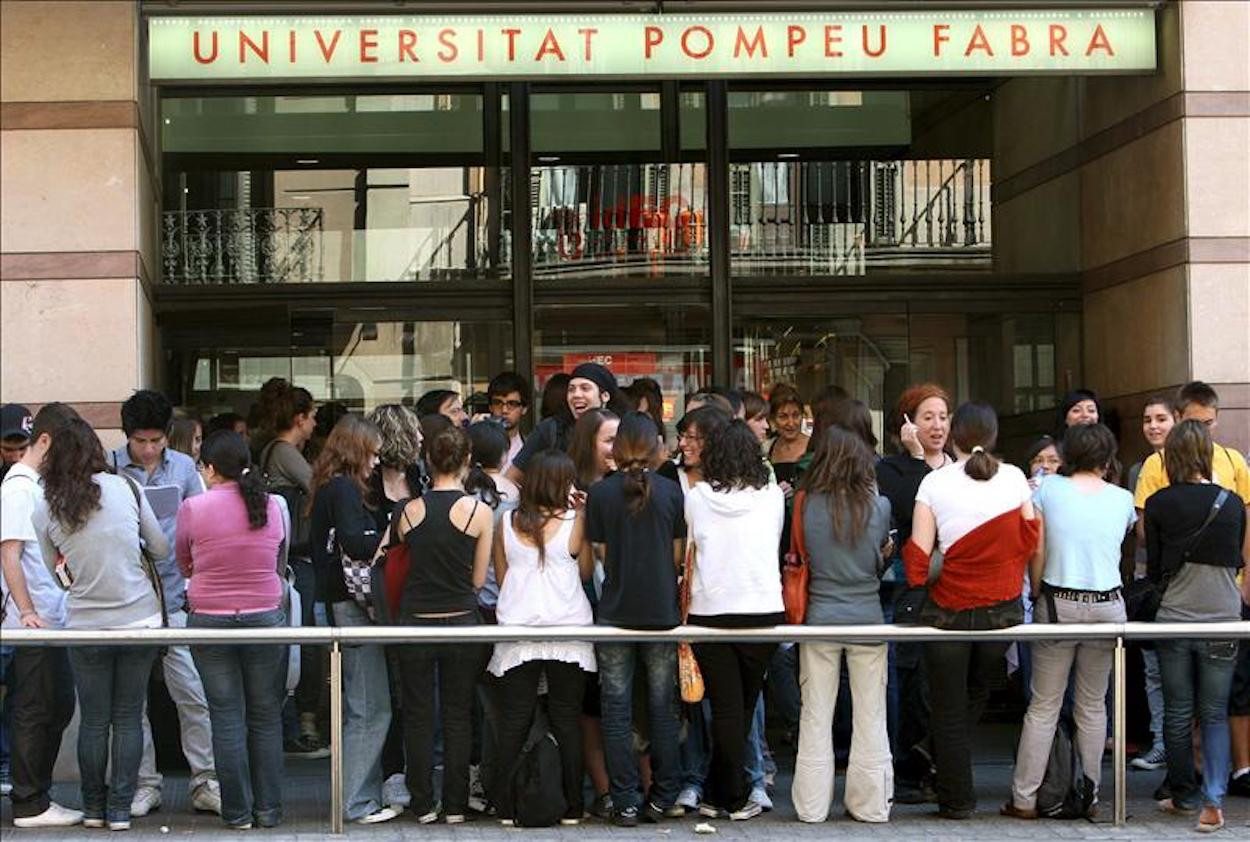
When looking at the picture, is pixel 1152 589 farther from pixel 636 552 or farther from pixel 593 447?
pixel 593 447

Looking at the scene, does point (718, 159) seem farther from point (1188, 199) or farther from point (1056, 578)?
point (1056, 578)

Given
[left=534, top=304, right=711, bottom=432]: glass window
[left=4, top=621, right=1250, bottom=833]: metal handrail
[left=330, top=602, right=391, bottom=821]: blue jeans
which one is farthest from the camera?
[left=534, top=304, right=711, bottom=432]: glass window

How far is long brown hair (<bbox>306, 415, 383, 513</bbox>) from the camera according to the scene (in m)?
9.45

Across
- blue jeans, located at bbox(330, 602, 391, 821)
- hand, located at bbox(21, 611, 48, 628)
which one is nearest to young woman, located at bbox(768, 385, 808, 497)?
blue jeans, located at bbox(330, 602, 391, 821)

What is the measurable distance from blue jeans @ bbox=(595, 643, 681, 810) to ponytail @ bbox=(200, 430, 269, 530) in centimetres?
167

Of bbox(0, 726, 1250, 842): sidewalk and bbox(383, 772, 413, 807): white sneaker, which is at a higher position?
bbox(383, 772, 413, 807): white sneaker

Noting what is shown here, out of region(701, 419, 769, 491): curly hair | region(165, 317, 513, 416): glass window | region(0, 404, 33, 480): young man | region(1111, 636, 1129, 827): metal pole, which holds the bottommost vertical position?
region(1111, 636, 1129, 827): metal pole

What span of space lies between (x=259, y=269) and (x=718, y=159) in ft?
10.7

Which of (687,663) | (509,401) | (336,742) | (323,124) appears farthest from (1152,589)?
(323,124)

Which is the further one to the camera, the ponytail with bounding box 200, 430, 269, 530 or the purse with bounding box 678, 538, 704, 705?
the purse with bounding box 678, 538, 704, 705

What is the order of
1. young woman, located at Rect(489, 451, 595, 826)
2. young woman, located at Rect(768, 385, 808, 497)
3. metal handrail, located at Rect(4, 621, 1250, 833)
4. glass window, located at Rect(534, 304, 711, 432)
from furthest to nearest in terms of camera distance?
glass window, located at Rect(534, 304, 711, 432) < young woman, located at Rect(768, 385, 808, 497) < young woman, located at Rect(489, 451, 595, 826) < metal handrail, located at Rect(4, 621, 1250, 833)

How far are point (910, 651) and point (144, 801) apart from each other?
3.79 meters

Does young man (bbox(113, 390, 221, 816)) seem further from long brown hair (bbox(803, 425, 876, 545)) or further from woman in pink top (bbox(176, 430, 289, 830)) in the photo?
long brown hair (bbox(803, 425, 876, 545))

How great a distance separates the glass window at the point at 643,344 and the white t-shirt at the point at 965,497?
4702 millimetres
